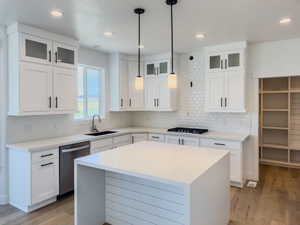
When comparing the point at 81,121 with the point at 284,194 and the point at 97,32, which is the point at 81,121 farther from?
the point at 284,194

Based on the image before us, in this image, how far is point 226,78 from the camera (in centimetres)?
424

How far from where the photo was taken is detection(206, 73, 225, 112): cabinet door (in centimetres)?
430

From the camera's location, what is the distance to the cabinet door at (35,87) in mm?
3184

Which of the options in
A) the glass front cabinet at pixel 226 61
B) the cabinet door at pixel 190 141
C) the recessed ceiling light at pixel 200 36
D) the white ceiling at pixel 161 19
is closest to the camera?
the white ceiling at pixel 161 19

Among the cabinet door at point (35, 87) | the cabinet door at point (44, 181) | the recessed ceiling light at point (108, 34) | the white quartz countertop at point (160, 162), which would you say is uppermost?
the recessed ceiling light at point (108, 34)

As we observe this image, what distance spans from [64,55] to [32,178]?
2.07 m

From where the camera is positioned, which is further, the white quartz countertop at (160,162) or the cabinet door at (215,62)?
the cabinet door at (215,62)

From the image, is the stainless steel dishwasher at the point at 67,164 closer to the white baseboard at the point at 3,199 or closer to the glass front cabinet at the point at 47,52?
the white baseboard at the point at 3,199

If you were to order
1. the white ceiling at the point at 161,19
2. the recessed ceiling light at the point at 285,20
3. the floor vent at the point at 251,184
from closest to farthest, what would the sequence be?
the white ceiling at the point at 161,19 → the recessed ceiling light at the point at 285,20 → the floor vent at the point at 251,184

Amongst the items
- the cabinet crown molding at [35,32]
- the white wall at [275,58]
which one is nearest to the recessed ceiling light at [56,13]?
the cabinet crown molding at [35,32]

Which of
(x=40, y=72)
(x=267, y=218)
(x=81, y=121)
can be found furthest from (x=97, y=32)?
(x=267, y=218)

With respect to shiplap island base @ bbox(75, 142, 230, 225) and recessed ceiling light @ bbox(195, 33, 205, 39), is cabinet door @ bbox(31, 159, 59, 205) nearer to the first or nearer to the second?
shiplap island base @ bbox(75, 142, 230, 225)

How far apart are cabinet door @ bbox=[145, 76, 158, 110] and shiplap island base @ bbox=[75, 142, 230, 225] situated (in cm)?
240

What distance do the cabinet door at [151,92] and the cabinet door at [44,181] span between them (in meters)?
2.64
